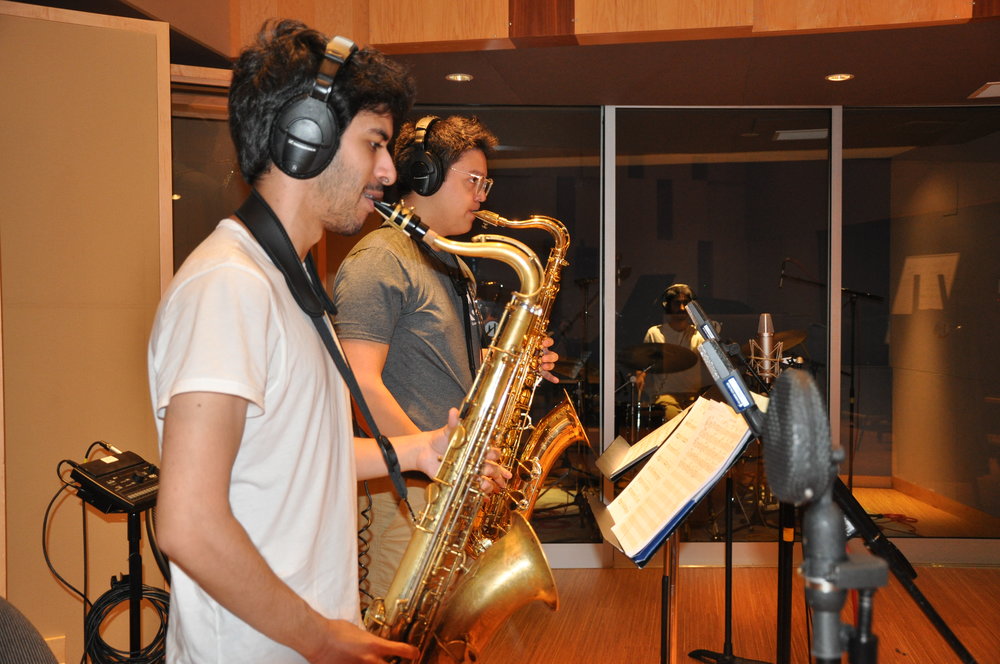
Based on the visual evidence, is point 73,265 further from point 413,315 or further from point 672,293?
point 672,293

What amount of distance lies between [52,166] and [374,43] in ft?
4.84

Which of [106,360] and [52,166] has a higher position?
[52,166]

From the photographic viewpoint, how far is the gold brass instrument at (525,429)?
2381 millimetres

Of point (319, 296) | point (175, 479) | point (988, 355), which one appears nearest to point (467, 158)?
point (319, 296)

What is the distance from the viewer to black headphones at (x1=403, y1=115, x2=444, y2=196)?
257cm

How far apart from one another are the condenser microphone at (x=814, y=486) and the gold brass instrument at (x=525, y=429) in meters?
1.27

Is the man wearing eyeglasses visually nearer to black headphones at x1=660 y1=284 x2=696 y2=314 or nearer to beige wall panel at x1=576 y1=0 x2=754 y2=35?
beige wall panel at x1=576 y1=0 x2=754 y2=35

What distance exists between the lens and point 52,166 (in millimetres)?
3049

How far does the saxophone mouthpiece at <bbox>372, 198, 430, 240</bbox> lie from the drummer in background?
3557mm

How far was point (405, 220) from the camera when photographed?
1.80 m

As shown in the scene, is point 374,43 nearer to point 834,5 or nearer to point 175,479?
point 834,5

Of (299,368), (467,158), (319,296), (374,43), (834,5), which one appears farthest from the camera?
(374,43)

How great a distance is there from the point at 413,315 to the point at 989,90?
3.77 meters

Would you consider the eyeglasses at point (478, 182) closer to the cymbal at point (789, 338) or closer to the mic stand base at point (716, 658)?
the mic stand base at point (716, 658)
